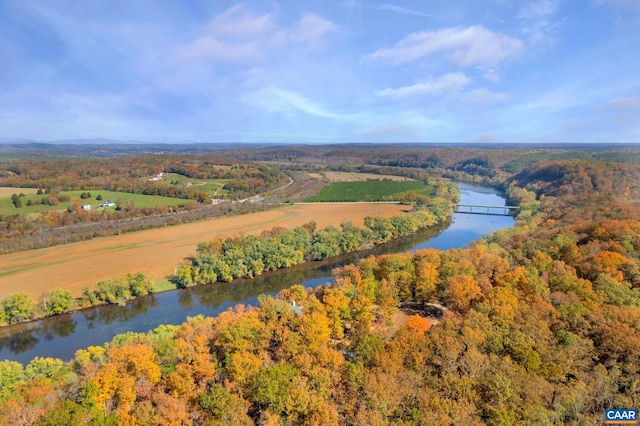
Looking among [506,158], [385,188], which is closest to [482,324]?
[385,188]

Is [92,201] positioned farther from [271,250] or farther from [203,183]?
[271,250]

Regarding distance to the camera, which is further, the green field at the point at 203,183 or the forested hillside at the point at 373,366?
the green field at the point at 203,183

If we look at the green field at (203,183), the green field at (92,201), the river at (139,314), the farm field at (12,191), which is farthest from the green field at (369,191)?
the farm field at (12,191)

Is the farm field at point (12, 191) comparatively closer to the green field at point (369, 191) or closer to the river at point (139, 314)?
the river at point (139, 314)

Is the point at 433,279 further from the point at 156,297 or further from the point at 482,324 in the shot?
the point at 156,297

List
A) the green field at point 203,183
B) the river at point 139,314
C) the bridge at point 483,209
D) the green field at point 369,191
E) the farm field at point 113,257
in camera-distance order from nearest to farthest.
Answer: the river at point 139,314, the farm field at point 113,257, the bridge at point 483,209, the green field at point 203,183, the green field at point 369,191

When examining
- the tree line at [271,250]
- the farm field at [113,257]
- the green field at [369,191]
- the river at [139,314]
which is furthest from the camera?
the green field at [369,191]
